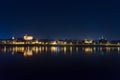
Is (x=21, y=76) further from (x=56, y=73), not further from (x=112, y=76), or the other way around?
(x=112, y=76)

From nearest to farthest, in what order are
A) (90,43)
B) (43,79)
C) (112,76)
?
1. (43,79)
2. (112,76)
3. (90,43)

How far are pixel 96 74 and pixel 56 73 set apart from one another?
3.33m

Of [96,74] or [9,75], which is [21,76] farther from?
[96,74]

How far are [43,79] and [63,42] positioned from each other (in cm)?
14456

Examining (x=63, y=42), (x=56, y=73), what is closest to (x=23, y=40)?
(x=63, y=42)

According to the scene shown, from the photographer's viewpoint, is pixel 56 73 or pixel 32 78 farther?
pixel 56 73

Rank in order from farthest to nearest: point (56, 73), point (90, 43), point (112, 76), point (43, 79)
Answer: point (90, 43) → point (56, 73) → point (112, 76) → point (43, 79)

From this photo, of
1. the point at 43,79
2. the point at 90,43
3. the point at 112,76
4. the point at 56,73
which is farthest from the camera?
the point at 90,43

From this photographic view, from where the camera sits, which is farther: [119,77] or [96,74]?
[96,74]

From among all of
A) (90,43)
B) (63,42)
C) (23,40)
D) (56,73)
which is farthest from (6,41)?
(56,73)

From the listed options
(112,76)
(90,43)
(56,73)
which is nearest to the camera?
(112,76)

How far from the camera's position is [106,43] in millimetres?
160875

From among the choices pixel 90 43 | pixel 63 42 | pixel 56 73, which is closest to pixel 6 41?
pixel 63 42

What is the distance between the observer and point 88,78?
24266 millimetres
